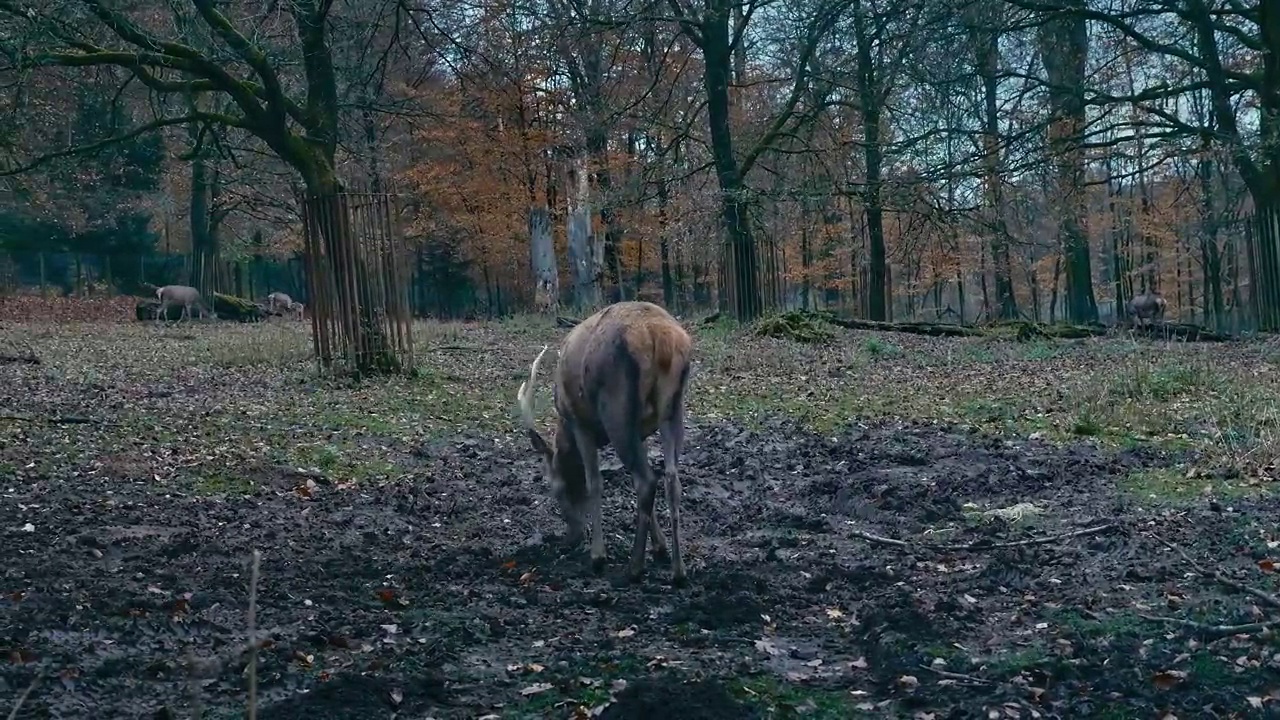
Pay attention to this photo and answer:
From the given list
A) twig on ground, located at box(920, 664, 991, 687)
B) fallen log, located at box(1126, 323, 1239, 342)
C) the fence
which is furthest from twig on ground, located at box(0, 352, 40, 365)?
fallen log, located at box(1126, 323, 1239, 342)

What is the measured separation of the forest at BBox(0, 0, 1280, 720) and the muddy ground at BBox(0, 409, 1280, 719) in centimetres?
3

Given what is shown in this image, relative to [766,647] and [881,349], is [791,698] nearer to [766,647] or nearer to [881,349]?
[766,647]

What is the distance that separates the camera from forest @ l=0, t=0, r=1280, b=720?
498 cm

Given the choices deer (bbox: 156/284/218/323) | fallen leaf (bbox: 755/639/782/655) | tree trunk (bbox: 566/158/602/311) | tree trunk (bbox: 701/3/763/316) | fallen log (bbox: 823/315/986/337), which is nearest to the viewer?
fallen leaf (bbox: 755/639/782/655)

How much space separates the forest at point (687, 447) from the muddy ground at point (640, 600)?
0.03 m

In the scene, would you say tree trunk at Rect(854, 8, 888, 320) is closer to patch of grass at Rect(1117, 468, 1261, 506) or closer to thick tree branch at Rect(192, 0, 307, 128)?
thick tree branch at Rect(192, 0, 307, 128)

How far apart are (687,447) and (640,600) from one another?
4.12 meters

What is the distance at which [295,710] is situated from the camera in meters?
4.45

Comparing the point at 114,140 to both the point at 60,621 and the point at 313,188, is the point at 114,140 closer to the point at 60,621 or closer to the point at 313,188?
the point at 313,188

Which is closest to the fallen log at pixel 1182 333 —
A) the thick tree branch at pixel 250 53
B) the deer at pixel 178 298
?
the thick tree branch at pixel 250 53

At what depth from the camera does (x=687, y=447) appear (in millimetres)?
10336

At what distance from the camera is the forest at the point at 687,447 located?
196 inches

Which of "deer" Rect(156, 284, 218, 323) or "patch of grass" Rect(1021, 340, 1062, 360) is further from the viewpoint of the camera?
"deer" Rect(156, 284, 218, 323)

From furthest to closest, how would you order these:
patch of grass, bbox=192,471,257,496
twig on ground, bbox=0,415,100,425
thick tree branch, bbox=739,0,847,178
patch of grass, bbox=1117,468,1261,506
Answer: thick tree branch, bbox=739,0,847,178 → twig on ground, bbox=0,415,100,425 → patch of grass, bbox=192,471,257,496 → patch of grass, bbox=1117,468,1261,506
